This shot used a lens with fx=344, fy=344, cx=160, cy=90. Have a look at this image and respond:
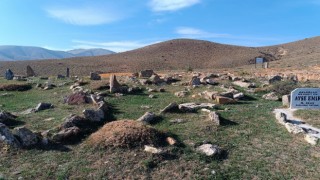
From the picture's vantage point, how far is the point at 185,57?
9656 centimetres

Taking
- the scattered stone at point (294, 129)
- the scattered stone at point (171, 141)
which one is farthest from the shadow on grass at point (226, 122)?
the scattered stone at point (171, 141)

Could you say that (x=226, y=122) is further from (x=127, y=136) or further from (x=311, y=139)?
(x=127, y=136)

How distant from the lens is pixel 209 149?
1030 cm

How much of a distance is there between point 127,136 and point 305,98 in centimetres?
978

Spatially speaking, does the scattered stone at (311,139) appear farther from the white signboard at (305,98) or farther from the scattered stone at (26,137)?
the scattered stone at (26,137)

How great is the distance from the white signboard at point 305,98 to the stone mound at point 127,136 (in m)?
8.17

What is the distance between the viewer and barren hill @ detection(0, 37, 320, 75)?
74.9 m

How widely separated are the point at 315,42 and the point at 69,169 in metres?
102

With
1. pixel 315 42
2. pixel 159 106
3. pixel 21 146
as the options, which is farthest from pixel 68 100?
pixel 315 42

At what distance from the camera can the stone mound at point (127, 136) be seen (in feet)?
34.8

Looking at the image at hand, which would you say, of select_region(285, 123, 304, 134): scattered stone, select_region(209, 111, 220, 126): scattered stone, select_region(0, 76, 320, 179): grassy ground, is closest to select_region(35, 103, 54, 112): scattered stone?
select_region(0, 76, 320, 179): grassy ground

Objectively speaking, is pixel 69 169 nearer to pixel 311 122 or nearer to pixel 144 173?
pixel 144 173

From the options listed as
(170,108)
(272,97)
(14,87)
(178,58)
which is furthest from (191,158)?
(178,58)

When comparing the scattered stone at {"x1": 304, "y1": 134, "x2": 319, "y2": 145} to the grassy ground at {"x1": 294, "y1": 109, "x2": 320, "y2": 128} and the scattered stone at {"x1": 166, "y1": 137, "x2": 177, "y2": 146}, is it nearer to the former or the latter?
the grassy ground at {"x1": 294, "y1": 109, "x2": 320, "y2": 128}
